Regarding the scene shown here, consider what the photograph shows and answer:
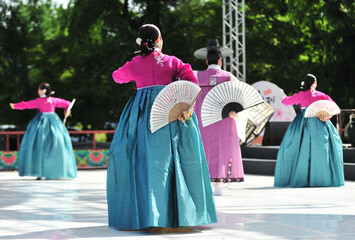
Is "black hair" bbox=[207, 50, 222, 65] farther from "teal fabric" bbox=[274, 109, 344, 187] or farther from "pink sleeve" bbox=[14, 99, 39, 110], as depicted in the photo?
"pink sleeve" bbox=[14, 99, 39, 110]

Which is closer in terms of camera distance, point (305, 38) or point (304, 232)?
point (304, 232)

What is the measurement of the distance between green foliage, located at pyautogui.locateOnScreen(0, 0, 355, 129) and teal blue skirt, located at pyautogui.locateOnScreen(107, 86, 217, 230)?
16285 mm

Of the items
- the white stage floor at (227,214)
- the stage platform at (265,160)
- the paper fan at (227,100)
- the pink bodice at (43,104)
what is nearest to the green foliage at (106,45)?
the stage platform at (265,160)

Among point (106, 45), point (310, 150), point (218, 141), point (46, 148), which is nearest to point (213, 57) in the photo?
point (218, 141)

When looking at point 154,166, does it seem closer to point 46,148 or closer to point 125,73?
point 125,73

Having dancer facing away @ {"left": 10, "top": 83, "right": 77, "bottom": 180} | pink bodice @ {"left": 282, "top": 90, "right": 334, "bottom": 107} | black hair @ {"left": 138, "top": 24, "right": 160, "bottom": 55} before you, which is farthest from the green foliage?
black hair @ {"left": 138, "top": 24, "right": 160, "bottom": 55}

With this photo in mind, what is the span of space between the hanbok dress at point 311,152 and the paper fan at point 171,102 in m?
4.29

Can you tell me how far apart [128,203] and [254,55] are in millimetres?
19438

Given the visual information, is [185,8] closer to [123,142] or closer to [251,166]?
[251,166]

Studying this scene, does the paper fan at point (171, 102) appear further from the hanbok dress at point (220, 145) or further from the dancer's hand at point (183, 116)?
the hanbok dress at point (220, 145)

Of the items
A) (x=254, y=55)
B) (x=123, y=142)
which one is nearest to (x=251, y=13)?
(x=254, y=55)

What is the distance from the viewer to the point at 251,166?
1266 centimetres

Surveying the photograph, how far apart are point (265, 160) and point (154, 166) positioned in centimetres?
787

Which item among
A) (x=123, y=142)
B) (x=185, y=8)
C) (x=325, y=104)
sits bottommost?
(x=123, y=142)
